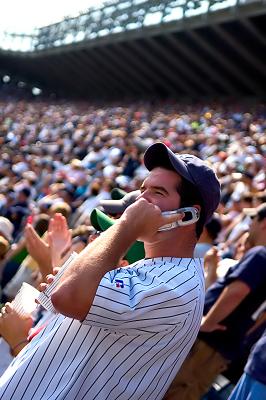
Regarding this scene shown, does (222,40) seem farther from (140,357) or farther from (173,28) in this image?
(140,357)

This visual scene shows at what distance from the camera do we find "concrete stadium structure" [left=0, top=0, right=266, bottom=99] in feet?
80.2

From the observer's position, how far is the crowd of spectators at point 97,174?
5020 millimetres

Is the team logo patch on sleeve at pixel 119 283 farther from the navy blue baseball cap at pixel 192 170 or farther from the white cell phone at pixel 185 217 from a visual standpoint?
the navy blue baseball cap at pixel 192 170

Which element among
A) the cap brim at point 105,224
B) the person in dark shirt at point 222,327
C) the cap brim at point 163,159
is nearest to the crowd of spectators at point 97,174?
the person in dark shirt at point 222,327

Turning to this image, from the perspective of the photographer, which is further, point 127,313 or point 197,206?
point 197,206

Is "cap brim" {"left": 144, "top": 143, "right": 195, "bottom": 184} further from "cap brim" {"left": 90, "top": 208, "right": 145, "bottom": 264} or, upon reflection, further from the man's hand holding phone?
"cap brim" {"left": 90, "top": 208, "right": 145, "bottom": 264}

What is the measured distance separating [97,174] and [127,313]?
366 inches

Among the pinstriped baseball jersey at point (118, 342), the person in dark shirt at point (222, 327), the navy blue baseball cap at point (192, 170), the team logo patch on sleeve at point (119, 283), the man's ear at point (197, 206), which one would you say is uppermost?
the navy blue baseball cap at point (192, 170)

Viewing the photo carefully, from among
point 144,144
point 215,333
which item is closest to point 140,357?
point 215,333

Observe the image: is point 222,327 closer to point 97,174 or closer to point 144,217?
point 144,217

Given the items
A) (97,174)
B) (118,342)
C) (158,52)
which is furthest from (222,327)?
(158,52)

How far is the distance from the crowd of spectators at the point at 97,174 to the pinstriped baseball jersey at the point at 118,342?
1.09 metres

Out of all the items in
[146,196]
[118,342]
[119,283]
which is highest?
[146,196]

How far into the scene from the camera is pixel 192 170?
197 centimetres
